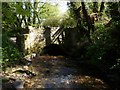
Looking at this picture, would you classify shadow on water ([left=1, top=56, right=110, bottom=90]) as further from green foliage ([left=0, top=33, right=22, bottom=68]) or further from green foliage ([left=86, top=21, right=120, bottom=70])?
green foliage ([left=0, top=33, right=22, bottom=68])

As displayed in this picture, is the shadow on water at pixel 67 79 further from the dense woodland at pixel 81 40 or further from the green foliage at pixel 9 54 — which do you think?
the green foliage at pixel 9 54

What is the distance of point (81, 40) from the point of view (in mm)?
18062

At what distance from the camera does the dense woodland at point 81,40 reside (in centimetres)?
989

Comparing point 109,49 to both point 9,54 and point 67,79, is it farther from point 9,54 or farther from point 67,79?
point 9,54

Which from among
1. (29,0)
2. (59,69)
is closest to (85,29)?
(59,69)

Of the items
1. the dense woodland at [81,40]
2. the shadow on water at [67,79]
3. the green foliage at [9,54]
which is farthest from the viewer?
the green foliage at [9,54]

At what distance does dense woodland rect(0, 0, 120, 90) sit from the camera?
989 cm

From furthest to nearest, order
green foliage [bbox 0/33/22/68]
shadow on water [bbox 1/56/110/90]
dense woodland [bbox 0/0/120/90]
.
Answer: green foliage [bbox 0/33/22/68] < dense woodland [bbox 0/0/120/90] < shadow on water [bbox 1/56/110/90]

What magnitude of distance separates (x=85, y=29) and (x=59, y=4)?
1591 centimetres

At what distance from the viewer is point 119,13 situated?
10.3 meters

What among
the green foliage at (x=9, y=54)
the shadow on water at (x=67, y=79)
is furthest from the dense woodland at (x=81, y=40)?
the shadow on water at (x=67, y=79)

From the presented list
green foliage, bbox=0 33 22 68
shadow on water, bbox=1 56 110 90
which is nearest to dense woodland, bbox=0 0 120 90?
green foliage, bbox=0 33 22 68

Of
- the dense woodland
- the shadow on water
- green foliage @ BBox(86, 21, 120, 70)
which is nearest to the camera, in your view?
the shadow on water

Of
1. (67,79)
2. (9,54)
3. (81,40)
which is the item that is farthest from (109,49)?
(81,40)
